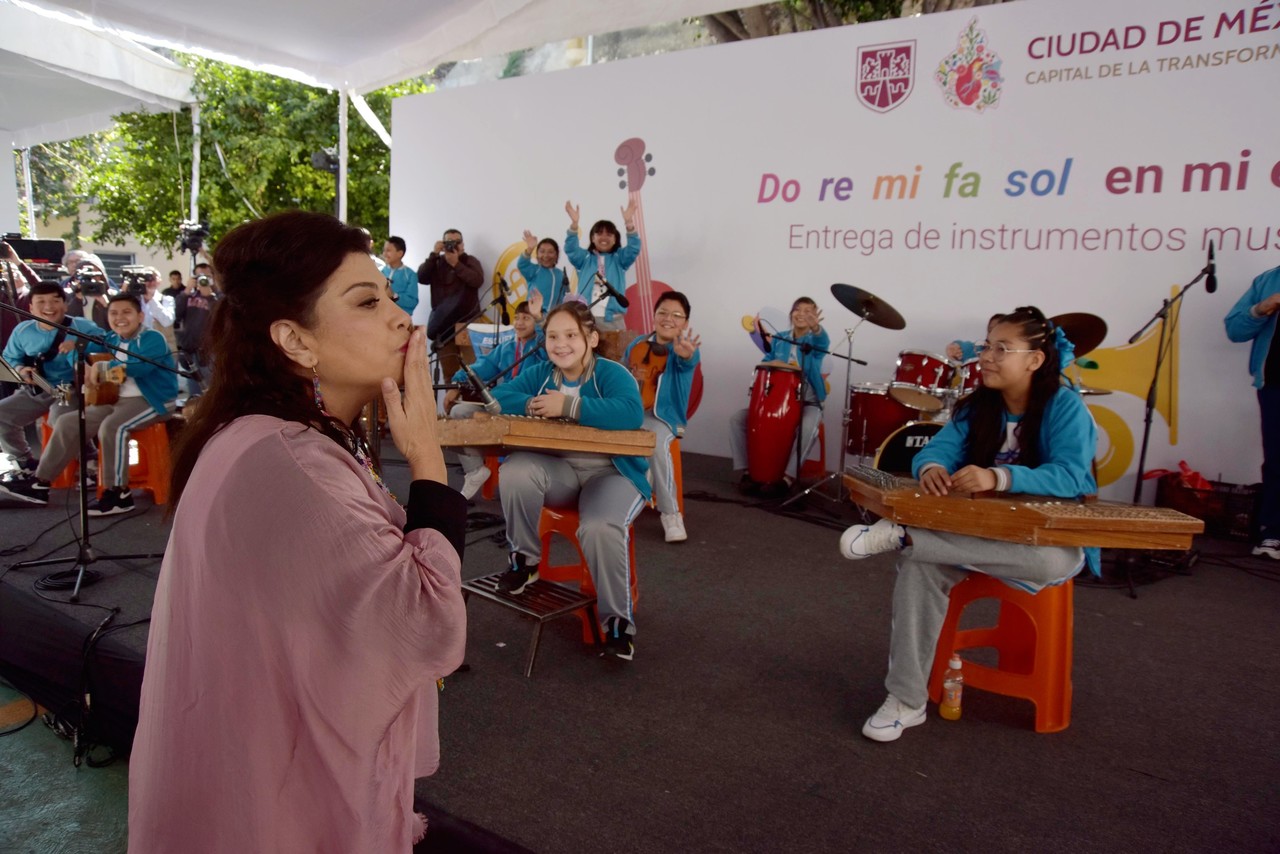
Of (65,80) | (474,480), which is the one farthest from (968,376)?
(65,80)

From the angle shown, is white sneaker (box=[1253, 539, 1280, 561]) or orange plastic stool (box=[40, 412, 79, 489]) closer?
white sneaker (box=[1253, 539, 1280, 561])

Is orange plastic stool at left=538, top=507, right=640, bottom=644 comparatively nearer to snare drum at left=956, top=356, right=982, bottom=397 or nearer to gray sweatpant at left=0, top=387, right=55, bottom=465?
snare drum at left=956, top=356, right=982, bottom=397

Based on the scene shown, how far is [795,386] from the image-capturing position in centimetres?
549

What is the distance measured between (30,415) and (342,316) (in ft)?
18.2

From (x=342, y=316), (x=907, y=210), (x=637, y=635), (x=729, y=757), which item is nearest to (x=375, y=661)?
(x=342, y=316)

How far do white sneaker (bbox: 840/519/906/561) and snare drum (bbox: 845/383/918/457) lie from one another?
105 inches

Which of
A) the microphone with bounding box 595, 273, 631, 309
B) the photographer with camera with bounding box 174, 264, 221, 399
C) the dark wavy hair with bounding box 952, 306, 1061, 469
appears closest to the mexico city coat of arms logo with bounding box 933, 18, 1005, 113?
the microphone with bounding box 595, 273, 631, 309

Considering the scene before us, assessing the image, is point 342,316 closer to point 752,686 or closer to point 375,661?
point 375,661

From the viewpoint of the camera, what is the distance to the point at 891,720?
2453 millimetres

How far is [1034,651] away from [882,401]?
9.07 feet

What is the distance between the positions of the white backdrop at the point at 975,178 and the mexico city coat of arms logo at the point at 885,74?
18 millimetres

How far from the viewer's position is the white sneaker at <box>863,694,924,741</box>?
2426 millimetres

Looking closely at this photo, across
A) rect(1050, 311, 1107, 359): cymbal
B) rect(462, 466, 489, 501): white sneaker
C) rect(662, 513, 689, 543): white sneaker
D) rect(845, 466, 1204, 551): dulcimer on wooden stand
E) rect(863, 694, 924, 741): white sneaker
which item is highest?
rect(1050, 311, 1107, 359): cymbal

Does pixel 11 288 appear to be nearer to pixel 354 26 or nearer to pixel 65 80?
pixel 354 26
